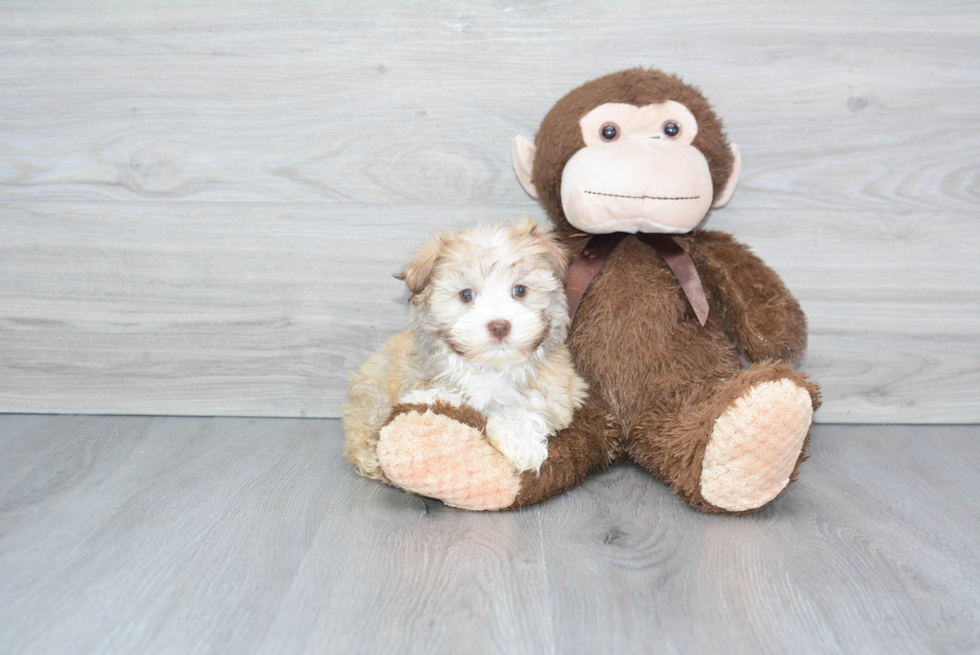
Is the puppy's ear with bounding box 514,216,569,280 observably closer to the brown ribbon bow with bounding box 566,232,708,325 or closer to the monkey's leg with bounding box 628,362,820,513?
the brown ribbon bow with bounding box 566,232,708,325

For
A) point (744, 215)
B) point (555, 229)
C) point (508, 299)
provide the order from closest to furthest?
point (508, 299) → point (555, 229) → point (744, 215)

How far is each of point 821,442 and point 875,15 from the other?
78cm

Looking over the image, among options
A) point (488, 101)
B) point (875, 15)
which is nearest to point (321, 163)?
point (488, 101)

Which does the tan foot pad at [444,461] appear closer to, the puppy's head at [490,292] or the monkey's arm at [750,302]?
the puppy's head at [490,292]

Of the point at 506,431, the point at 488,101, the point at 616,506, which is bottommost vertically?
the point at 616,506

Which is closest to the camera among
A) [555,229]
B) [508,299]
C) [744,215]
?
[508,299]

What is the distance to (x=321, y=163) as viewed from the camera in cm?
134

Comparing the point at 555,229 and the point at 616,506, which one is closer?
the point at 616,506

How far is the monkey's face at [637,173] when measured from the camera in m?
1.05

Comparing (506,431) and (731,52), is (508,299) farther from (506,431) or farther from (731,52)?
(731,52)

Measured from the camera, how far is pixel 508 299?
0.96 m

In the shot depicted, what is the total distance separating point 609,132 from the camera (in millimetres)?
1102

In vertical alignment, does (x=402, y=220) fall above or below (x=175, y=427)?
above

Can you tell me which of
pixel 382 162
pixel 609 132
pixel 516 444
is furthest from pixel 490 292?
pixel 382 162
